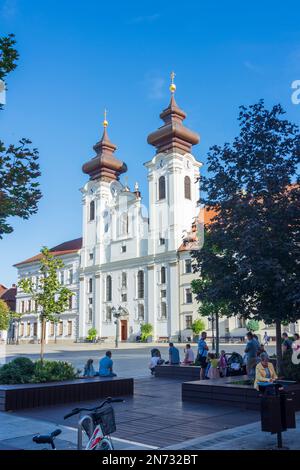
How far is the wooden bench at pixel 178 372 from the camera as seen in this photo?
18234 mm

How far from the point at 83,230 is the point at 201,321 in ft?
84.1

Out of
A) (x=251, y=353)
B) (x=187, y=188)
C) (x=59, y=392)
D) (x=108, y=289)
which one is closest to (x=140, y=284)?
(x=108, y=289)

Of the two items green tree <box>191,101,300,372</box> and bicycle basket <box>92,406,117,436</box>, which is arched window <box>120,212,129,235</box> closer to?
green tree <box>191,101,300,372</box>

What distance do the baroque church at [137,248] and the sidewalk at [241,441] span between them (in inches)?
1648

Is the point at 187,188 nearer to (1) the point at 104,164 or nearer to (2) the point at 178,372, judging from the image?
(1) the point at 104,164

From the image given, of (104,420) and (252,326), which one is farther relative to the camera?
(252,326)

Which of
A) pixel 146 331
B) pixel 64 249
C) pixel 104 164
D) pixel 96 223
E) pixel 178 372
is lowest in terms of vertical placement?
pixel 178 372

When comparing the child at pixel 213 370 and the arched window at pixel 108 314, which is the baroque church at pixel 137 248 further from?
the child at pixel 213 370

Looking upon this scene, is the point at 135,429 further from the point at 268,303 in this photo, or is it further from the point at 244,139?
the point at 244,139

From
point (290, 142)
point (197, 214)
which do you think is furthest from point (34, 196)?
point (197, 214)

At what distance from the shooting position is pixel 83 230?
232 feet

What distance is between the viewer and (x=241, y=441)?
772 cm

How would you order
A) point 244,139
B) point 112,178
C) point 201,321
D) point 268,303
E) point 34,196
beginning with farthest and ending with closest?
point 112,178 < point 201,321 < point 244,139 < point 268,303 < point 34,196

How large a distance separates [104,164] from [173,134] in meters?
13.2
